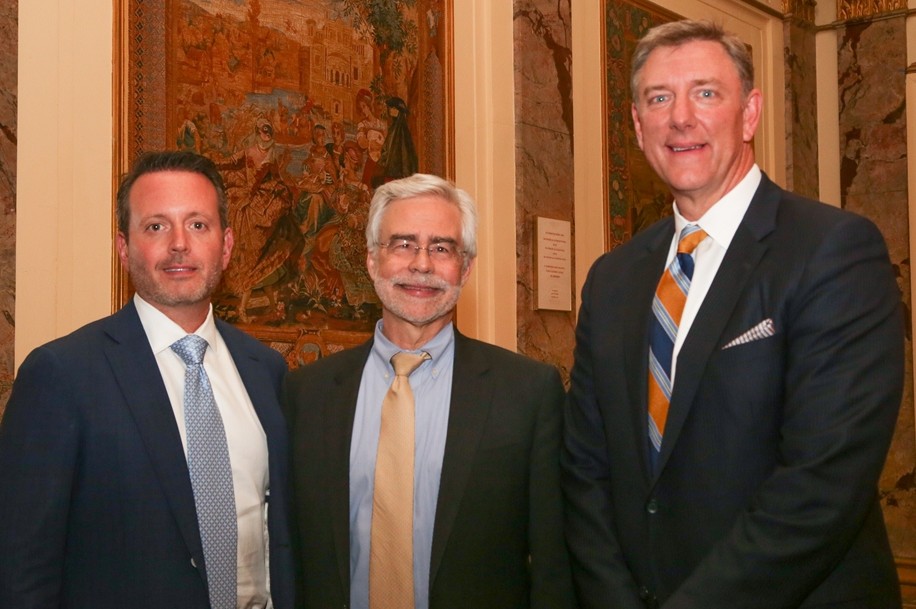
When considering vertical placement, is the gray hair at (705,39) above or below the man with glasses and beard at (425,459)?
above

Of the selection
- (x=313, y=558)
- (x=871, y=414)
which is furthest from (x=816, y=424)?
(x=313, y=558)

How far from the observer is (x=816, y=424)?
2584 millimetres

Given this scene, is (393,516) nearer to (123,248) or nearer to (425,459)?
(425,459)

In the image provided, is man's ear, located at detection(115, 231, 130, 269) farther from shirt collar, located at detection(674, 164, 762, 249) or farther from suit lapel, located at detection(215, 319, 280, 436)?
shirt collar, located at detection(674, 164, 762, 249)

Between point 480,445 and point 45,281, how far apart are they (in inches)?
104

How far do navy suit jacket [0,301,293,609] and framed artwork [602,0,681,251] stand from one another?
5.69m

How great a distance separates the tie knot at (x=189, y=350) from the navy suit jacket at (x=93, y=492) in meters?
0.16

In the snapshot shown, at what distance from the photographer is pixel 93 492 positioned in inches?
120

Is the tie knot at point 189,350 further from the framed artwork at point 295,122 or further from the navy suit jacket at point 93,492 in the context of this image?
the framed artwork at point 295,122

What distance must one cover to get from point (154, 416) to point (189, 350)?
26cm

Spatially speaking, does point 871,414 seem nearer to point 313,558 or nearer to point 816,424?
point 816,424

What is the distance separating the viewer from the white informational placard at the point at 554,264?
300 inches

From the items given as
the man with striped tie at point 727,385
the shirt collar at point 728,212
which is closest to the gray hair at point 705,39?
the man with striped tie at point 727,385

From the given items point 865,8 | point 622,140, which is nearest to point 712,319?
point 622,140
